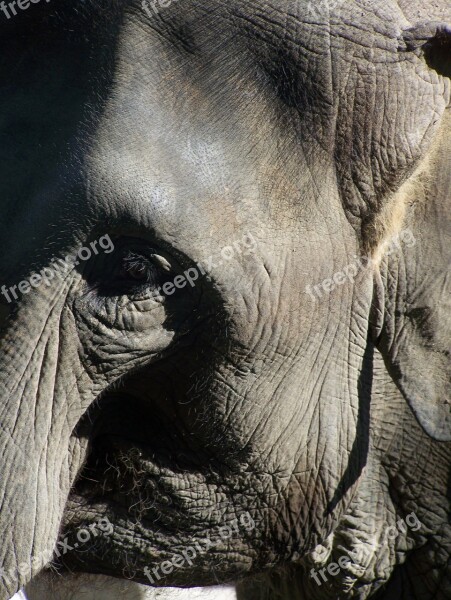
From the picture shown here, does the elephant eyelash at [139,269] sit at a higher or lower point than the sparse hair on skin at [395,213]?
higher

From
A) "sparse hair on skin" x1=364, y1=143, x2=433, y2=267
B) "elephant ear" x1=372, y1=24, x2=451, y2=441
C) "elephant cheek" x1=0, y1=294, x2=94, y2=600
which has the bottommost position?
"elephant ear" x1=372, y1=24, x2=451, y2=441

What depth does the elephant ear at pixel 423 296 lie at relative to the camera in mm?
2182

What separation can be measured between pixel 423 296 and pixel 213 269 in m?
0.58

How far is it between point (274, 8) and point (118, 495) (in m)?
1.04

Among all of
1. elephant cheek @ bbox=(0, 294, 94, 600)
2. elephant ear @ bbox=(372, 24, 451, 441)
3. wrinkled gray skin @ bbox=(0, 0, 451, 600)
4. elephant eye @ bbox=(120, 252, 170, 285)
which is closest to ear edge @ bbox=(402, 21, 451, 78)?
wrinkled gray skin @ bbox=(0, 0, 451, 600)

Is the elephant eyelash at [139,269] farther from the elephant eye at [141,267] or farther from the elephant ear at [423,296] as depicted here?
the elephant ear at [423,296]

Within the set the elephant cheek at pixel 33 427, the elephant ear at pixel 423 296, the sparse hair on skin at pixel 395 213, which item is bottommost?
the elephant ear at pixel 423 296

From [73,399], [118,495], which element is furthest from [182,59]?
[118,495]

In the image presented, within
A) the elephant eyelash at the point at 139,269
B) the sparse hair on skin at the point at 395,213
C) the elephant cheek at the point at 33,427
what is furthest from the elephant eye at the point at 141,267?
the sparse hair on skin at the point at 395,213

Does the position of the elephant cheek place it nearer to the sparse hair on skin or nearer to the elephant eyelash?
the elephant eyelash

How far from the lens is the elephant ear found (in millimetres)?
2182

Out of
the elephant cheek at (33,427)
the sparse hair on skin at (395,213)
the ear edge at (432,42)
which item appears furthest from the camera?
the sparse hair on skin at (395,213)

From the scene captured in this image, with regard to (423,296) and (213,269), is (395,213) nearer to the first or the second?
(423,296)

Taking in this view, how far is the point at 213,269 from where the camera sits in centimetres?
188
